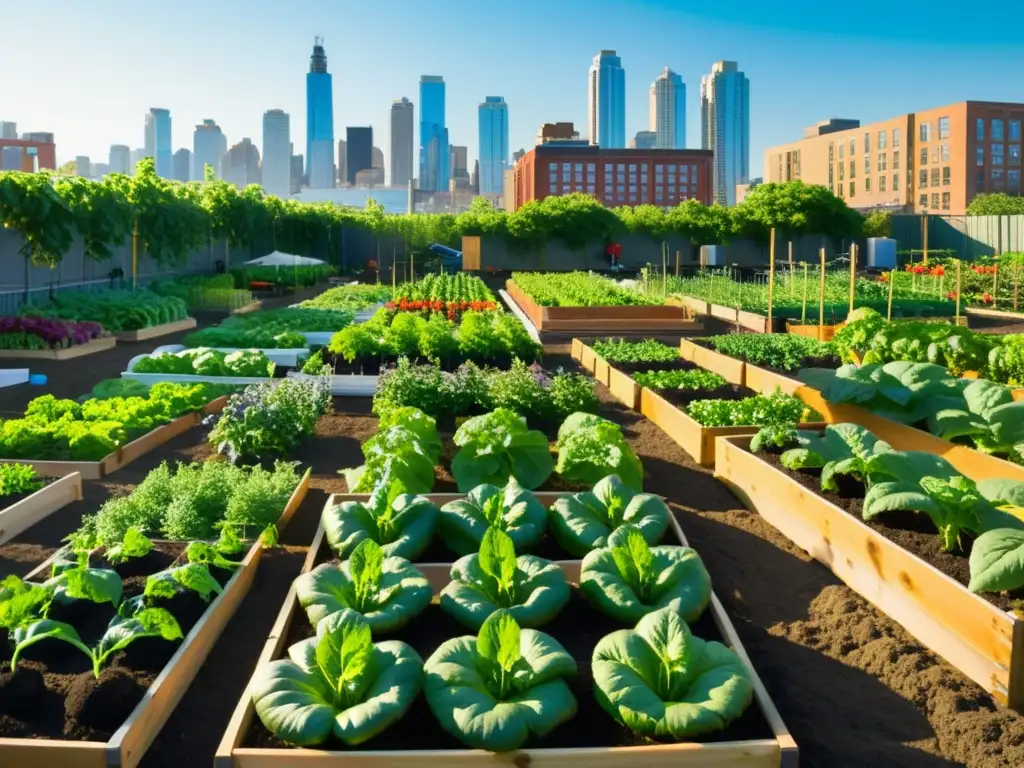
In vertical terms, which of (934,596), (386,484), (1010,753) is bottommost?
(1010,753)

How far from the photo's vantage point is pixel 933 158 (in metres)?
84.9

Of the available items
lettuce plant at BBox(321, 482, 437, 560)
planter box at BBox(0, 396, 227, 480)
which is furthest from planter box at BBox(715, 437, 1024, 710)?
planter box at BBox(0, 396, 227, 480)

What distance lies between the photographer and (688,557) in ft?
14.2

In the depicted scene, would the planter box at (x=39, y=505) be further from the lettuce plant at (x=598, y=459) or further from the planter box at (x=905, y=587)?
the planter box at (x=905, y=587)

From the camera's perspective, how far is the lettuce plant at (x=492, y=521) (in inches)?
190

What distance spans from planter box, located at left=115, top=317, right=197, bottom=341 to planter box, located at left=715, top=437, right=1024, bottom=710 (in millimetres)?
12739

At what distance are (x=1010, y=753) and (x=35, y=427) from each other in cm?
664

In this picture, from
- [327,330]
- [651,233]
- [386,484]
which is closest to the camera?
[386,484]

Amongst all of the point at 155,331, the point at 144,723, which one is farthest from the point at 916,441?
the point at 155,331

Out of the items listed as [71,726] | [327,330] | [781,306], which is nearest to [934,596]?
[71,726]

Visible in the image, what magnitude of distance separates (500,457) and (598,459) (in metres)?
0.61

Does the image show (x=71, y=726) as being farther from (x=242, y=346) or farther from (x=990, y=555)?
(x=242, y=346)

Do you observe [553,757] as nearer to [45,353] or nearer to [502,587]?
[502,587]

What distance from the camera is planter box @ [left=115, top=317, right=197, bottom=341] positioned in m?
16.5
